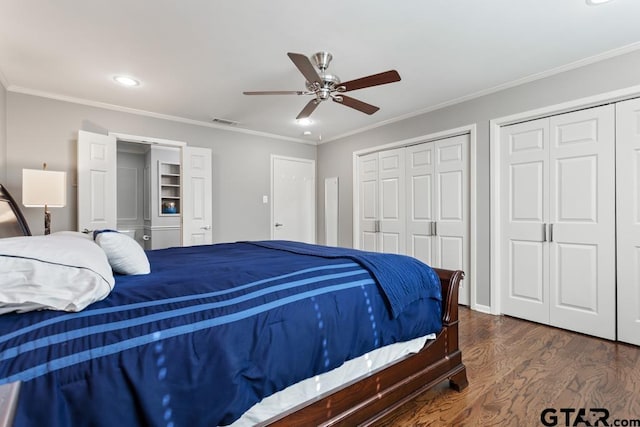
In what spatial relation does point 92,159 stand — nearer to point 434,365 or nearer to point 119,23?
point 119,23

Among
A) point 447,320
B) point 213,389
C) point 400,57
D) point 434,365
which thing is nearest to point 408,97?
point 400,57

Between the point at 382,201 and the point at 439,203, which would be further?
the point at 382,201

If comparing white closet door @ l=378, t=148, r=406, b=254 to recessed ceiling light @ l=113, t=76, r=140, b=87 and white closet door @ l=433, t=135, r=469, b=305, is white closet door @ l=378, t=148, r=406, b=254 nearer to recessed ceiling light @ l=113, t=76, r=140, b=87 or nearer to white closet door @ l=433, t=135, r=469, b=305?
white closet door @ l=433, t=135, r=469, b=305

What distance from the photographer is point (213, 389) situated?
3.49ft

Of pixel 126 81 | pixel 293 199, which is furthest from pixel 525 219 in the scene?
pixel 126 81

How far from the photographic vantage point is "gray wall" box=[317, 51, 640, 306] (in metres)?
2.72

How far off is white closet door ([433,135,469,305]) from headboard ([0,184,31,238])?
4.17 metres

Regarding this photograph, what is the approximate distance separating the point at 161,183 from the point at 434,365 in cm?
562

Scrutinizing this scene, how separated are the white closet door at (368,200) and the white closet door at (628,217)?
2.74 metres

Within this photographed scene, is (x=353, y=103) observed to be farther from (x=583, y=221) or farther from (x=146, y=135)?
(x=146, y=135)

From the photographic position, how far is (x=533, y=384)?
2.04 metres

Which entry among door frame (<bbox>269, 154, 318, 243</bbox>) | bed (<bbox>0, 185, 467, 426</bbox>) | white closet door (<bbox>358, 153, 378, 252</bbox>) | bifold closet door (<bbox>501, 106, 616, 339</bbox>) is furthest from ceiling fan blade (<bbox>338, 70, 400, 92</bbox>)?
door frame (<bbox>269, 154, 318, 243</bbox>)

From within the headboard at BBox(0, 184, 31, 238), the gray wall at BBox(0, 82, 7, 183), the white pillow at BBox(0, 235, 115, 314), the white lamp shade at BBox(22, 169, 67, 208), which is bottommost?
the white pillow at BBox(0, 235, 115, 314)

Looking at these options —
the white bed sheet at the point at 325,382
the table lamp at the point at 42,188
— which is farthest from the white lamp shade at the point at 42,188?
the white bed sheet at the point at 325,382
